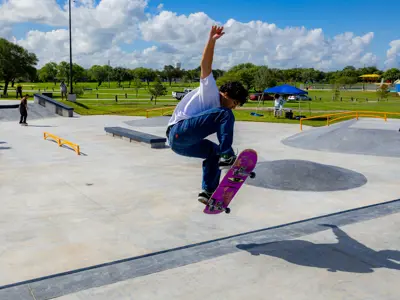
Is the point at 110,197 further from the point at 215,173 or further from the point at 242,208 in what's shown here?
the point at 215,173

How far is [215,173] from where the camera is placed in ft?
17.8

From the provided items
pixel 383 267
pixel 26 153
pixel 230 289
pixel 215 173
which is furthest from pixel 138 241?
pixel 26 153

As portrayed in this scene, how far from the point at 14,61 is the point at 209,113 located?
2387 inches

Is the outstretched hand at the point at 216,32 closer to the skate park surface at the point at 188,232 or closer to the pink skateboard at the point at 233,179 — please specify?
the pink skateboard at the point at 233,179

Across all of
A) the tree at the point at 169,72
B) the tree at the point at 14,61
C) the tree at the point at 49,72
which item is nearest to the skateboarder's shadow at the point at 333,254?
the tree at the point at 14,61

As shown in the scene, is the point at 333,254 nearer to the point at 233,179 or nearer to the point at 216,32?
the point at 233,179

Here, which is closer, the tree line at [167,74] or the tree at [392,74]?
the tree line at [167,74]

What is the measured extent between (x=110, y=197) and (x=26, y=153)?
22.8ft

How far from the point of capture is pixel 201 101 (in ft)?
15.7

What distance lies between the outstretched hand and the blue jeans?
2.72ft

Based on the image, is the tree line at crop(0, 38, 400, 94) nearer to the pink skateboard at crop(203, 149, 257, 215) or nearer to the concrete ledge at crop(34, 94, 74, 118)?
the concrete ledge at crop(34, 94, 74, 118)

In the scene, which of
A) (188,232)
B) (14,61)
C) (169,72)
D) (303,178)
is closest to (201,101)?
(188,232)

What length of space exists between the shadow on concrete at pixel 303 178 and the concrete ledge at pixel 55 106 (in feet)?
68.7

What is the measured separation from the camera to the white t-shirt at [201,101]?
4684 mm
